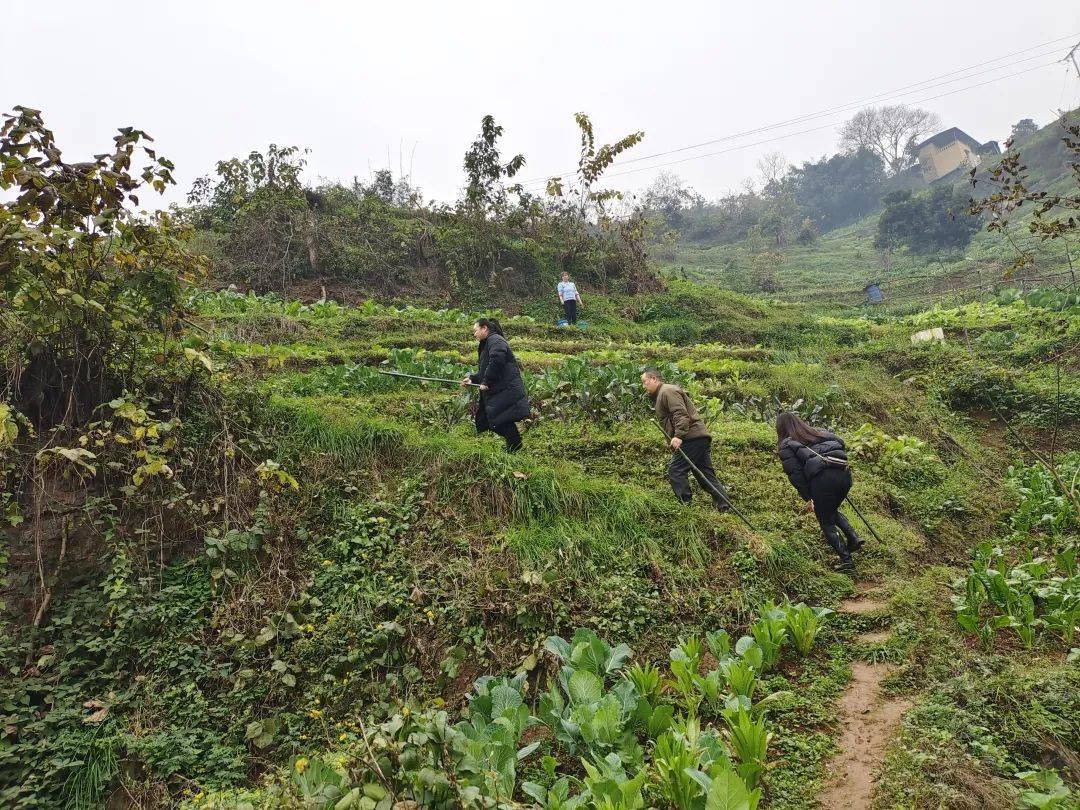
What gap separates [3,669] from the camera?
4.60m

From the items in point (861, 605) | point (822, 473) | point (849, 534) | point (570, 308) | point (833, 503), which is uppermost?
point (570, 308)

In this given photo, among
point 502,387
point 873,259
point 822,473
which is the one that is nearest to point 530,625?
point 502,387

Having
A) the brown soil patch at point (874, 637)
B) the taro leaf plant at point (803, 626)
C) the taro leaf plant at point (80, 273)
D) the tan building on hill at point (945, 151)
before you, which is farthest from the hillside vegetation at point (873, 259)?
the taro leaf plant at point (80, 273)

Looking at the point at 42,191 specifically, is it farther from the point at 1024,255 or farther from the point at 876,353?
the point at 876,353

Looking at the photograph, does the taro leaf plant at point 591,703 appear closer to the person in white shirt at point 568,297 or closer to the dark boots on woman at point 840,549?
the dark boots on woman at point 840,549

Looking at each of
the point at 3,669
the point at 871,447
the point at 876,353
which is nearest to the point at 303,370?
the point at 3,669

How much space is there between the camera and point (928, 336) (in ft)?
50.8

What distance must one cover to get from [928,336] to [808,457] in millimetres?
11589

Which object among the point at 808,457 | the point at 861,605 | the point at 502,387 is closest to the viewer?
the point at 861,605

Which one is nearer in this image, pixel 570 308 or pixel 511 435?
pixel 511 435

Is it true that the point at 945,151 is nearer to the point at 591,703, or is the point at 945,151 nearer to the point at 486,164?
the point at 486,164

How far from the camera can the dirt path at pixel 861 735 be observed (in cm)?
346

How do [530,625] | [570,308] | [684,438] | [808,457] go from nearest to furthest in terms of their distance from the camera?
1. [530,625]
2. [808,457]
3. [684,438]
4. [570,308]

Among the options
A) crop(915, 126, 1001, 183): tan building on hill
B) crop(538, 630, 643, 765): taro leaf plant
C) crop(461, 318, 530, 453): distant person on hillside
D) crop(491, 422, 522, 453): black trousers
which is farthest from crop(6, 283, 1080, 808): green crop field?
crop(915, 126, 1001, 183): tan building on hill
